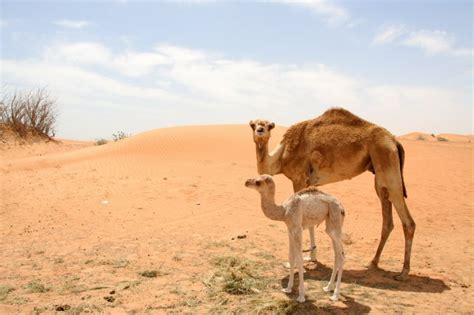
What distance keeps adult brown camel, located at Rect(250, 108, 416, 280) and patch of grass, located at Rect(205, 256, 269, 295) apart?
5.63ft

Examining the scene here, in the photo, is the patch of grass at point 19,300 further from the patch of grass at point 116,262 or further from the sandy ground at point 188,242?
the patch of grass at point 116,262

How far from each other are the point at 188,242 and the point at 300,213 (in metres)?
3.92

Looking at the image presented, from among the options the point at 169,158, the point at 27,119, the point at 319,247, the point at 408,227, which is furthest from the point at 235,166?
the point at 27,119

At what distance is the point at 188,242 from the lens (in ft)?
28.3

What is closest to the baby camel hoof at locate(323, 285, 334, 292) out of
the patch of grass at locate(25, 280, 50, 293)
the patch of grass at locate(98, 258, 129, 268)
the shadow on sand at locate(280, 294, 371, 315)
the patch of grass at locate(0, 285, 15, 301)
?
the shadow on sand at locate(280, 294, 371, 315)

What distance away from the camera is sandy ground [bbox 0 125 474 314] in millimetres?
5449

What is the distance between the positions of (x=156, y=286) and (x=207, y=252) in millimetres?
2076

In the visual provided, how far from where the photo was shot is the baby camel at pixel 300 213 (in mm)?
5289

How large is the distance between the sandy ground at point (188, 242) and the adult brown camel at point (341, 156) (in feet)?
4.50

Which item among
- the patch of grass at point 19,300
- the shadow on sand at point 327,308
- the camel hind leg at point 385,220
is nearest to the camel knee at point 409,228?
the camel hind leg at point 385,220

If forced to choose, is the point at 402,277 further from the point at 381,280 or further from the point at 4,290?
the point at 4,290

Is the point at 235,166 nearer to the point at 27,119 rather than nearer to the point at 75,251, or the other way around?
the point at 75,251

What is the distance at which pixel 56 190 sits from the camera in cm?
1380

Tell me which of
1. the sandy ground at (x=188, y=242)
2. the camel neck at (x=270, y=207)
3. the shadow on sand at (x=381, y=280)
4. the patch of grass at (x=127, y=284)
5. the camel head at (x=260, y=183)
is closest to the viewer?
the camel head at (x=260, y=183)
